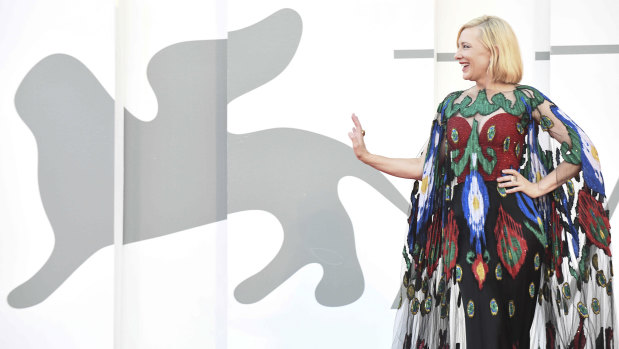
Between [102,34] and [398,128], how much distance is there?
1.57m

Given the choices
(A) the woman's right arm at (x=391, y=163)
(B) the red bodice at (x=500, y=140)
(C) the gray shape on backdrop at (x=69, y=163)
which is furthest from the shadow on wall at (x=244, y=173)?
(B) the red bodice at (x=500, y=140)

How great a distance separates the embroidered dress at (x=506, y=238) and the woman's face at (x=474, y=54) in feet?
0.29

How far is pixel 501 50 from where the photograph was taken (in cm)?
293

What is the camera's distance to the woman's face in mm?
2947

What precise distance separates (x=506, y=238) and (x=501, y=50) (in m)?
0.68

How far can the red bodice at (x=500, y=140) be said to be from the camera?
2.88 metres

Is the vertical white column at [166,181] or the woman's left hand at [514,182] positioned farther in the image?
the vertical white column at [166,181]

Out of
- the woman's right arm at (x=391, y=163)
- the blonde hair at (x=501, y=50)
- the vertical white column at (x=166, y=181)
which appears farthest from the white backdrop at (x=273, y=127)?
the blonde hair at (x=501, y=50)

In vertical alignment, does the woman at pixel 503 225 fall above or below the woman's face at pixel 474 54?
below

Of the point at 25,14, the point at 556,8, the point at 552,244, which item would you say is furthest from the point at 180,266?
the point at 556,8

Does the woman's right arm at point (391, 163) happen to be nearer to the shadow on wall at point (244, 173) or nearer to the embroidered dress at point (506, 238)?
the embroidered dress at point (506, 238)

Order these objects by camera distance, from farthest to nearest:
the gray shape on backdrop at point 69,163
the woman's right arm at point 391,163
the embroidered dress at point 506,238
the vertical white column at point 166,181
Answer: the vertical white column at point 166,181
the gray shape on backdrop at point 69,163
the woman's right arm at point 391,163
the embroidered dress at point 506,238

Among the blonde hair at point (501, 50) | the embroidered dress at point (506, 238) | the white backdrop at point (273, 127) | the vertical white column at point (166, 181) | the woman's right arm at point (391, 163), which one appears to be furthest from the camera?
the vertical white column at point (166, 181)

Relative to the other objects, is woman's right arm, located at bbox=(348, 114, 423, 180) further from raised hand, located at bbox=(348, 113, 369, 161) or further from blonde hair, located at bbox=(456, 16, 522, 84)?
blonde hair, located at bbox=(456, 16, 522, 84)
